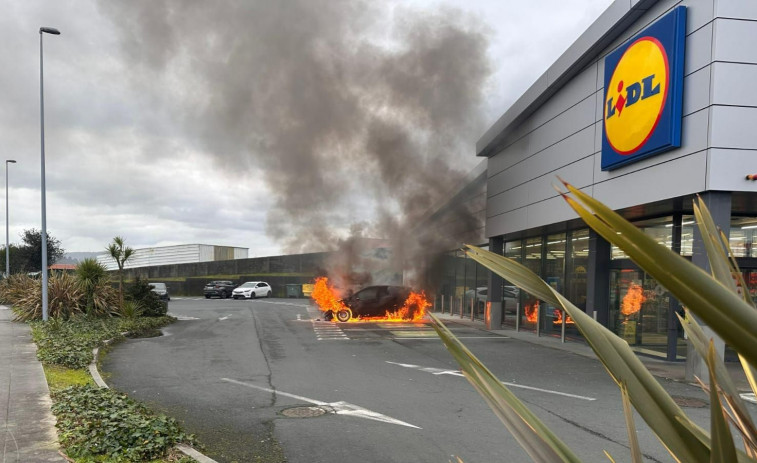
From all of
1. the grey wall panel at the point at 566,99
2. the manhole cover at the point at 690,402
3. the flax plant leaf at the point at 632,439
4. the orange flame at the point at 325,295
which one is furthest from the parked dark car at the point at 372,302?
the flax plant leaf at the point at 632,439

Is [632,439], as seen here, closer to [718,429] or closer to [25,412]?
[718,429]

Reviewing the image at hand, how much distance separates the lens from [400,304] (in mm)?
20062

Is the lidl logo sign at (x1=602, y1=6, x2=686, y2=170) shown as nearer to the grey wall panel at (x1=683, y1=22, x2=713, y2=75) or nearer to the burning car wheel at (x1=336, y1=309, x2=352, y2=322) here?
the grey wall panel at (x1=683, y1=22, x2=713, y2=75)

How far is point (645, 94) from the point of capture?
10133 millimetres

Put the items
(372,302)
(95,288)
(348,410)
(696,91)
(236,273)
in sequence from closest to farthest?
1. (348,410)
2. (696,91)
3. (95,288)
4. (372,302)
5. (236,273)

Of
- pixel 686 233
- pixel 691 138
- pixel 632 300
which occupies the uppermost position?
pixel 691 138

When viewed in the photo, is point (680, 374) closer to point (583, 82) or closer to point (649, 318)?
point (649, 318)

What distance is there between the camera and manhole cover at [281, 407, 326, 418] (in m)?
6.55

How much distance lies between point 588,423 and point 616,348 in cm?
642

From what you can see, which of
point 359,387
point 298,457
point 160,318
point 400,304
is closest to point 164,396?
point 359,387

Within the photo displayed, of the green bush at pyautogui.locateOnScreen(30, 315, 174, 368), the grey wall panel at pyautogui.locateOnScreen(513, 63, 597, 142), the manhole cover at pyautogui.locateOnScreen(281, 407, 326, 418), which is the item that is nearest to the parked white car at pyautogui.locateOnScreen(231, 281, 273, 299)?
the green bush at pyautogui.locateOnScreen(30, 315, 174, 368)

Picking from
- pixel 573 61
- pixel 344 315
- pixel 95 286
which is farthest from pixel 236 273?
pixel 573 61

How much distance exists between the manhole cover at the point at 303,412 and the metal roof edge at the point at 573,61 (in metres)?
9.82

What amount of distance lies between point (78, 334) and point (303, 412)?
338 inches
